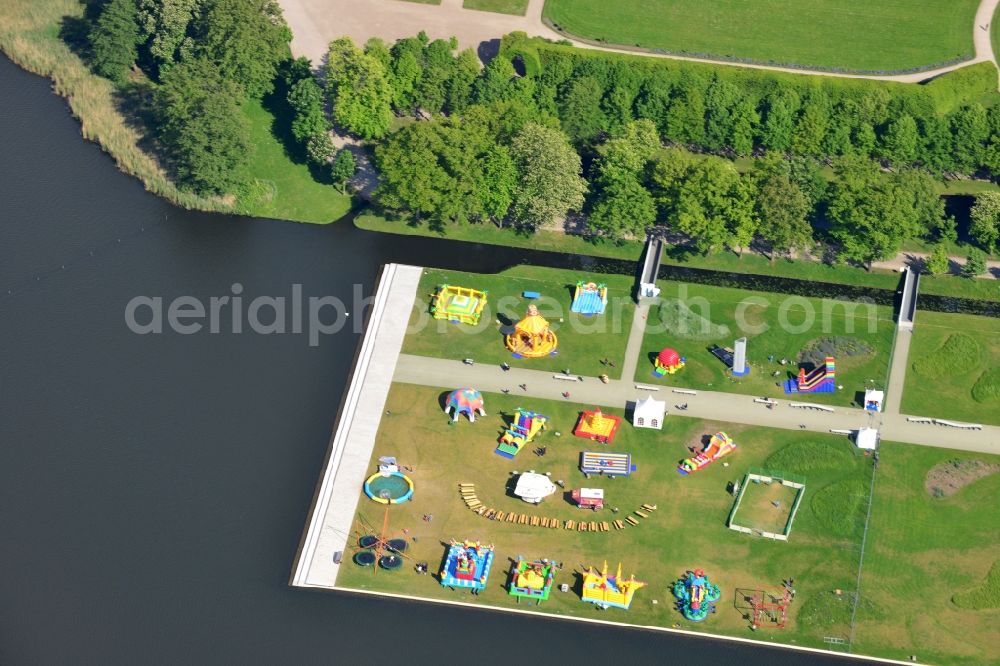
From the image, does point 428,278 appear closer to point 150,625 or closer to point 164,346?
point 164,346

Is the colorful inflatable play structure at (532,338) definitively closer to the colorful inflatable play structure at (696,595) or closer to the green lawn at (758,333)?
the green lawn at (758,333)

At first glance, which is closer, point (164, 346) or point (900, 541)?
point (900, 541)

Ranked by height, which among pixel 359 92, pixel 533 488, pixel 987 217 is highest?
pixel 359 92

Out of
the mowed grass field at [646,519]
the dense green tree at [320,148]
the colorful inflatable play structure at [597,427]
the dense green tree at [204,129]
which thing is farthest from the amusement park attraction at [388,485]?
the dense green tree at [204,129]

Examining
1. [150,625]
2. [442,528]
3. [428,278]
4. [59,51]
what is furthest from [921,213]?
[59,51]

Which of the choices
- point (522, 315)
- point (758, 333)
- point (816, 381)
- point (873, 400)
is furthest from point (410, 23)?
point (873, 400)

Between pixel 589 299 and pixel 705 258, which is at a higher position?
pixel 705 258

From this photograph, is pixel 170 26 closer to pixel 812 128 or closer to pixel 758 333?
pixel 812 128
